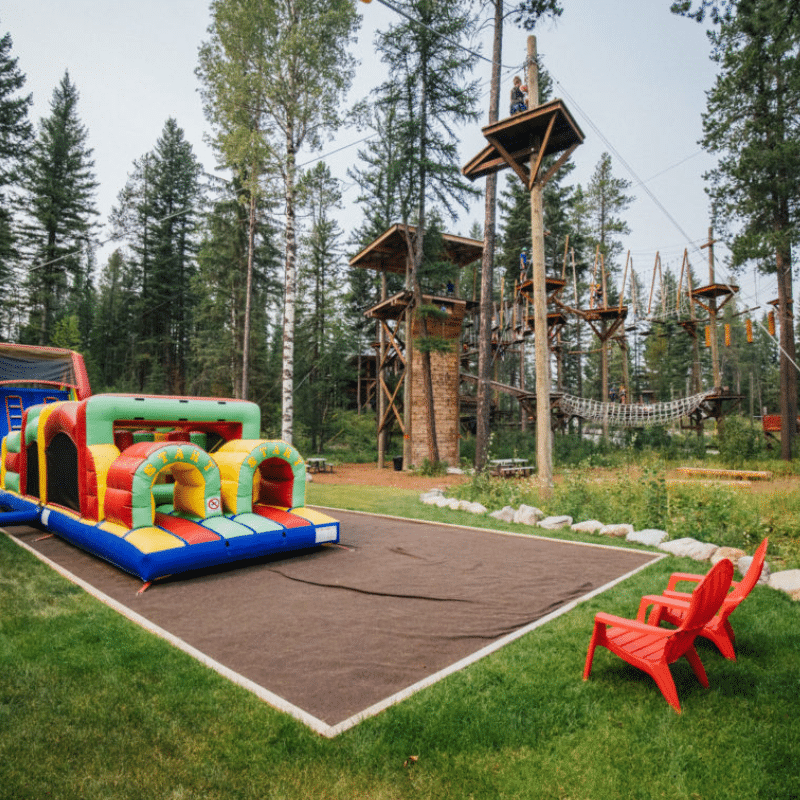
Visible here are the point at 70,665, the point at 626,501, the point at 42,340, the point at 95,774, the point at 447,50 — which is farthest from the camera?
the point at 42,340

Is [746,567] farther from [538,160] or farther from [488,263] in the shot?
[488,263]

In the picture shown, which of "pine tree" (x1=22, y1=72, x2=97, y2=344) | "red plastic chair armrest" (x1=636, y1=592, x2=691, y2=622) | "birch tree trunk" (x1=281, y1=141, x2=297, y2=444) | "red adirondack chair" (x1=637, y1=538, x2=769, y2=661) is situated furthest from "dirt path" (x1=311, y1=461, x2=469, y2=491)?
"pine tree" (x1=22, y1=72, x2=97, y2=344)

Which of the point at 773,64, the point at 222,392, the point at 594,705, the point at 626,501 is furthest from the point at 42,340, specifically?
the point at 773,64

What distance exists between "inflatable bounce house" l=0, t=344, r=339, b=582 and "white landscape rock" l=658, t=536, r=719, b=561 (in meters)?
4.23

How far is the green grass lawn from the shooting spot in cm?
228

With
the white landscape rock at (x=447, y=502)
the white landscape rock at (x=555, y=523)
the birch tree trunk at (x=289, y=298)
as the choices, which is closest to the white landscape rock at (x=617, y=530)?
the white landscape rock at (x=555, y=523)

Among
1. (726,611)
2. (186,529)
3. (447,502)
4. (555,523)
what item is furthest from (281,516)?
(726,611)

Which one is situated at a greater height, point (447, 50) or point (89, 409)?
point (447, 50)

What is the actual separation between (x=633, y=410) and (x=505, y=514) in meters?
13.9

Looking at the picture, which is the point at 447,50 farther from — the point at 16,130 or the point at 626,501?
the point at 16,130

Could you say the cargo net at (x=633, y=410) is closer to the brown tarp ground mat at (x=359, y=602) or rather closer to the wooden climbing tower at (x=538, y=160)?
the wooden climbing tower at (x=538, y=160)

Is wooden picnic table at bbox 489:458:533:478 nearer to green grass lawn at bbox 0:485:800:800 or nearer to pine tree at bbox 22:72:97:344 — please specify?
green grass lawn at bbox 0:485:800:800

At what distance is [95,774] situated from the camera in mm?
2320

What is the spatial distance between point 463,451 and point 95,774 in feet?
65.3
